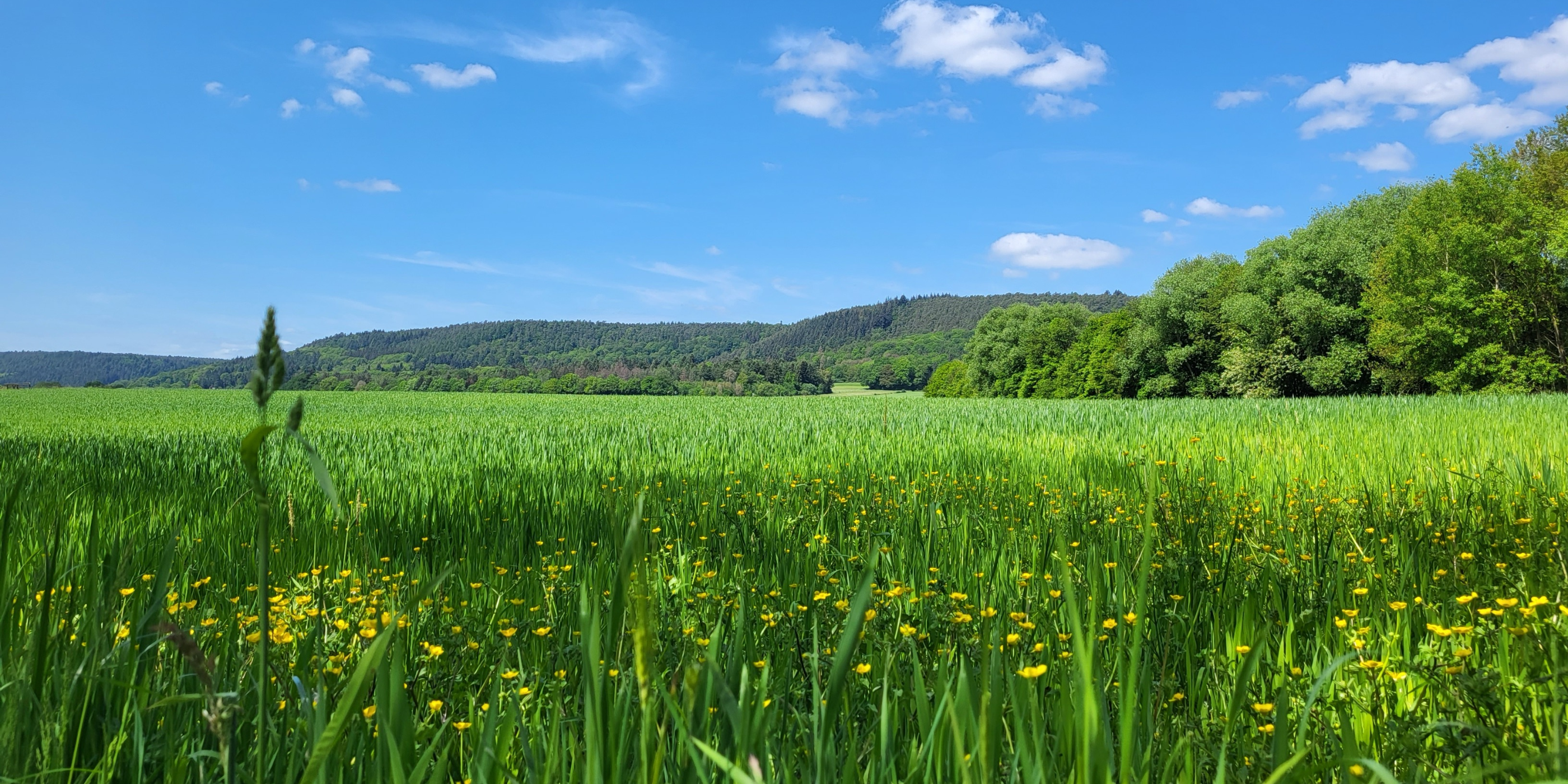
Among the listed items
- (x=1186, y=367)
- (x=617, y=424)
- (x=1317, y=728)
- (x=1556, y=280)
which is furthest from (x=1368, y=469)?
(x=1186, y=367)

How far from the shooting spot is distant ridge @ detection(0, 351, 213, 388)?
134 metres

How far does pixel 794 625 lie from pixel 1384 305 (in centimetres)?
4745

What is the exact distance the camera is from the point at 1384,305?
124ft

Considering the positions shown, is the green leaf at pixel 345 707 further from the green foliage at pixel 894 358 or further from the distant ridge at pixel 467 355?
the green foliage at pixel 894 358

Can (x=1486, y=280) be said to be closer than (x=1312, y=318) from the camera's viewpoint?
Yes

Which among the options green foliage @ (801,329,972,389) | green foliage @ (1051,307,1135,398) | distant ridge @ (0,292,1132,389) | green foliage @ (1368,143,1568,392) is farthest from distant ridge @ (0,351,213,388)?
green foliage @ (1368,143,1568,392)

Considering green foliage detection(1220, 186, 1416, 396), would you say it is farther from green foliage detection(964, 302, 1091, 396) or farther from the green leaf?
the green leaf

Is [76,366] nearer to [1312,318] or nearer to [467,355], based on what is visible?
[467,355]

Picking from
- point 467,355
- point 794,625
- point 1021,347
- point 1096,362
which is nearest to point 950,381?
point 1021,347

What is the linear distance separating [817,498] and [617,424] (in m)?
9.52

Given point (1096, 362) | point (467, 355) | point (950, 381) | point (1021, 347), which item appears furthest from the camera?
point (467, 355)

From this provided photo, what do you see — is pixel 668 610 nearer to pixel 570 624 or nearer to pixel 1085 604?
pixel 570 624

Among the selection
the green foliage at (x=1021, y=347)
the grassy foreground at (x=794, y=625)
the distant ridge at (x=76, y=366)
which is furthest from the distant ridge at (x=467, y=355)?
the grassy foreground at (x=794, y=625)

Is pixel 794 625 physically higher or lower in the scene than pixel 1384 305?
lower
